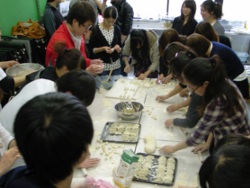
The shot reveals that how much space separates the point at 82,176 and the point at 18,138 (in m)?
0.65

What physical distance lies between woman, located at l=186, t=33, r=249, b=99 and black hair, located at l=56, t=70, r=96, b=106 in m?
1.09

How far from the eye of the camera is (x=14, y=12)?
360cm

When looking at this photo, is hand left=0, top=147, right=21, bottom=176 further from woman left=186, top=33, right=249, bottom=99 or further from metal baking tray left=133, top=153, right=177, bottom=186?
woman left=186, top=33, right=249, bottom=99

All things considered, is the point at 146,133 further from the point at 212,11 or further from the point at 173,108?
the point at 212,11

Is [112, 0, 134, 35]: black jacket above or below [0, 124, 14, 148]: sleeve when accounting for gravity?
above

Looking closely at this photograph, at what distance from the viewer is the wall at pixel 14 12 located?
3376mm

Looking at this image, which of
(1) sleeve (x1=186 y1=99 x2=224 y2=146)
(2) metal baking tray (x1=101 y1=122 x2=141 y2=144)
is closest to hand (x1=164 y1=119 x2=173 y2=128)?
(2) metal baking tray (x1=101 y1=122 x2=141 y2=144)

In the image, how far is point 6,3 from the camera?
3.42m

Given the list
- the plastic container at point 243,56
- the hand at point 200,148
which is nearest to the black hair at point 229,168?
the hand at point 200,148

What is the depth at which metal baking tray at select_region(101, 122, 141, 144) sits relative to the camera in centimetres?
158

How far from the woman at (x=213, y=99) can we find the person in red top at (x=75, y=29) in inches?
36.7

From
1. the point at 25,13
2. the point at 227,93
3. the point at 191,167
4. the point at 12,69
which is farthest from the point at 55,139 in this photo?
the point at 25,13

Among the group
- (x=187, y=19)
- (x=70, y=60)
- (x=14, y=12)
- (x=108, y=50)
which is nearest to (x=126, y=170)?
(x=70, y=60)

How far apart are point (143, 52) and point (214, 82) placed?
152 cm
